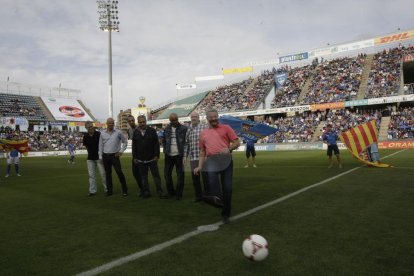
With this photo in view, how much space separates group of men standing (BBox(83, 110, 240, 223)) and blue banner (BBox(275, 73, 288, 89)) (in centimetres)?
4802

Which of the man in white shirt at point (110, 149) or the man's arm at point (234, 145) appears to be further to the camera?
the man in white shirt at point (110, 149)

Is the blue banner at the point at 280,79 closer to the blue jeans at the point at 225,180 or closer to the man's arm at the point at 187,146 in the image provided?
the man's arm at the point at 187,146

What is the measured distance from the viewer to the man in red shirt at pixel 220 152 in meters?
5.75

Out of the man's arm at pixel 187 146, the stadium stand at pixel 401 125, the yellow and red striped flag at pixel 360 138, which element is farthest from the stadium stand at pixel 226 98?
the man's arm at pixel 187 146

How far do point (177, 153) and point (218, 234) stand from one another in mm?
3603

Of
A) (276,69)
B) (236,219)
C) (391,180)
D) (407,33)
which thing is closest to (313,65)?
(276,69)

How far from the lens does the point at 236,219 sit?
6.04 metres

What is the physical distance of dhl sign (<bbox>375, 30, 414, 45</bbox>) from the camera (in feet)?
149

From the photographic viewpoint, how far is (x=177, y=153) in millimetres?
8461

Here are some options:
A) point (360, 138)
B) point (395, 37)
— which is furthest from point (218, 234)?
point (395, 37)

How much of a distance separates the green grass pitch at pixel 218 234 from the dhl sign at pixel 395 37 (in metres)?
44.5

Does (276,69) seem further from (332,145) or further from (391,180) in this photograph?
(391,180)

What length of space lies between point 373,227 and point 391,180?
19.0 ft

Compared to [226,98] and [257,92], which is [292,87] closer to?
[257,92]
